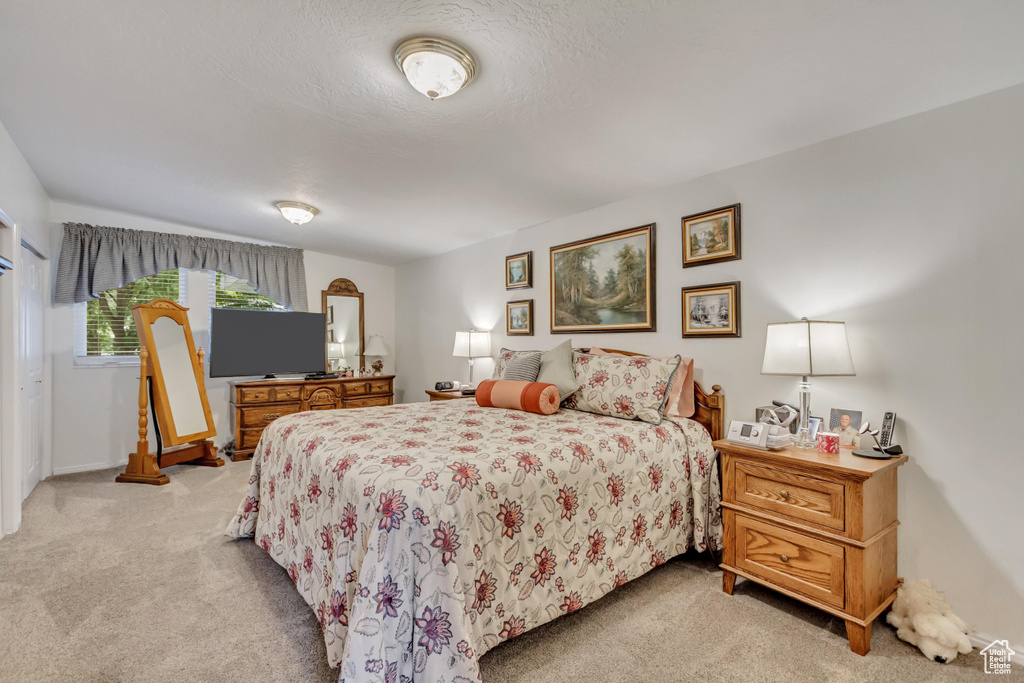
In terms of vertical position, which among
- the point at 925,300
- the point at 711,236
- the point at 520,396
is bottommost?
the point at 520,396

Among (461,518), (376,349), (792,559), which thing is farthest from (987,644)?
(376,349)

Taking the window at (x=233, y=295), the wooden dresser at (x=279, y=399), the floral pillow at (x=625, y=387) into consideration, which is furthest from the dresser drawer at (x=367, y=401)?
the floral pillow at (x=625, y=387)

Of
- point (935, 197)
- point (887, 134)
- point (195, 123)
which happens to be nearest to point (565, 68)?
point (887, 134)

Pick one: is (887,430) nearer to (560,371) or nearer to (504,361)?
(560,371)

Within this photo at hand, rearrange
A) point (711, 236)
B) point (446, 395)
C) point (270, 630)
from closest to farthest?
point (270, 630)
point (711, 236)
point (446, 395)

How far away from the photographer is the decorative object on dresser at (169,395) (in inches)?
157

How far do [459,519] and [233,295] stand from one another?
467 cm

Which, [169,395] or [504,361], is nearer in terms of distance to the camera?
[504,361]

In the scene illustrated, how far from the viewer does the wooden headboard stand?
2766mm

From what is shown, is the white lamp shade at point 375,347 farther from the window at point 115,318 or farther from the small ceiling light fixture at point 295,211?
the small ceiling light fixture at point 295,211

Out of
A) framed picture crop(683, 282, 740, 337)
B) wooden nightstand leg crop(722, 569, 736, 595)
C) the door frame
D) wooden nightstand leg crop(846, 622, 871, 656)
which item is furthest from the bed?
the door frame

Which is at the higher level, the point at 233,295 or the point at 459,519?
the point at 233,295

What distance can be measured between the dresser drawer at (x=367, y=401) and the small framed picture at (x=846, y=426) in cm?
429

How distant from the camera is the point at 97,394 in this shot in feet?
14.2
